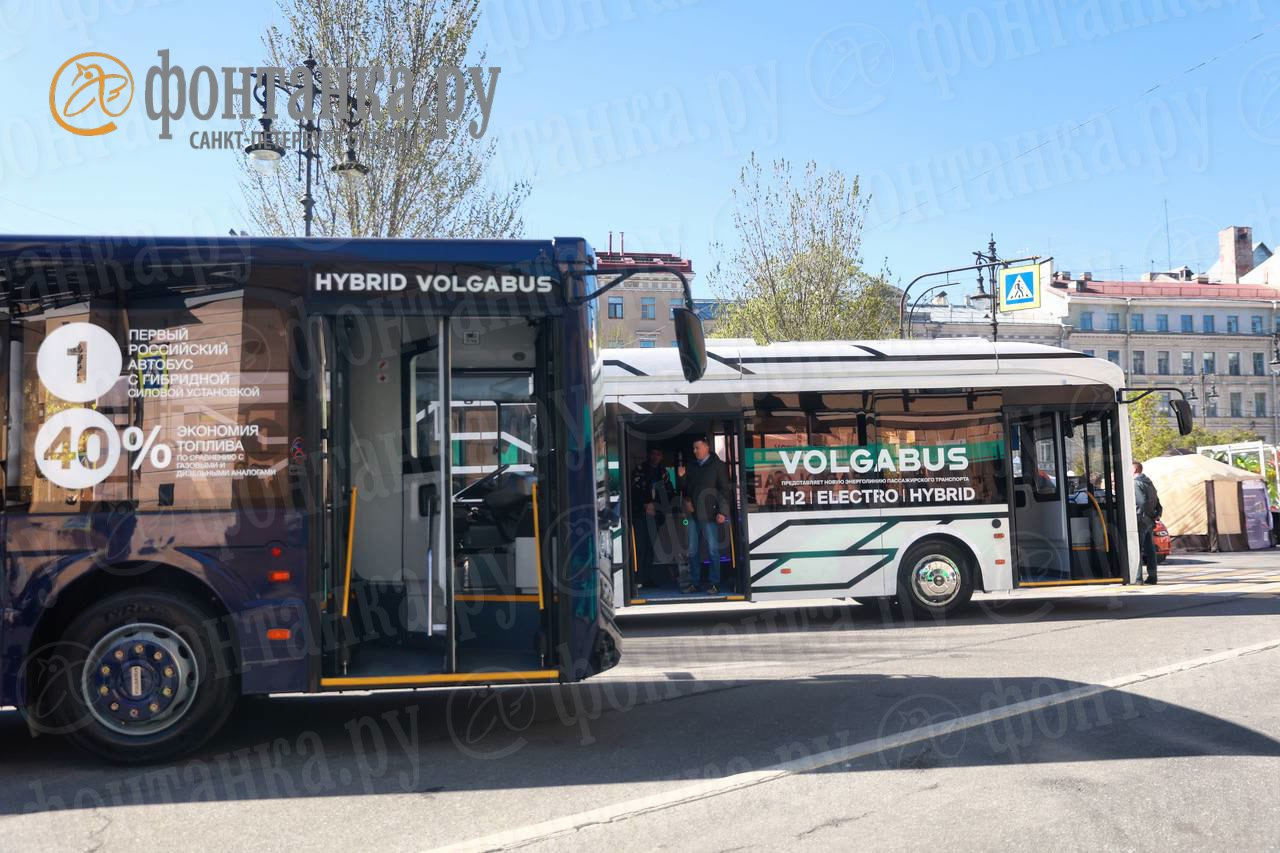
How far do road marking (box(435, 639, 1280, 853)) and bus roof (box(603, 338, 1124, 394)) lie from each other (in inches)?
189

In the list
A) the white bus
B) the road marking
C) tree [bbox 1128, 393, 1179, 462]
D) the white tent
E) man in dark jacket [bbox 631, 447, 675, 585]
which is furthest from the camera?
tree [bbox 1128, 393, 1179, 462]

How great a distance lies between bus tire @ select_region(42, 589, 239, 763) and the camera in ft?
20.6

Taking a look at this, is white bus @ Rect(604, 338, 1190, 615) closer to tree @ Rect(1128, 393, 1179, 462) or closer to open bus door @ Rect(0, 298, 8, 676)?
open bus door @ Rect(0, 298, 8, 676)

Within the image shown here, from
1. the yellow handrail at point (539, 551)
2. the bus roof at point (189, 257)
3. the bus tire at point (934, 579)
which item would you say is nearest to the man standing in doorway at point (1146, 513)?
the bus tire at point (934, 579)

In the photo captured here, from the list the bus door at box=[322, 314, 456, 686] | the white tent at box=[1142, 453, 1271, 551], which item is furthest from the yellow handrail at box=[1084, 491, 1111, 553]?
the white tent at box=[1142, 453, 1271, 551]

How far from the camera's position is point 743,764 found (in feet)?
20.1

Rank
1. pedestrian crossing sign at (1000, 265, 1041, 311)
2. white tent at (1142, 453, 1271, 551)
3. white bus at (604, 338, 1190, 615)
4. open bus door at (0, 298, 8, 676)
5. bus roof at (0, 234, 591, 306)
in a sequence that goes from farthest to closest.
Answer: white tent at (1142, 453, 1271, 551) < pedestrian crossing sign at (1000, 265, 1041, 311) < white bus at (604, 338, 1190, 615) < bus roof at (0, 234, 591, 306) < open bus door at (0, 298, 8, 676)

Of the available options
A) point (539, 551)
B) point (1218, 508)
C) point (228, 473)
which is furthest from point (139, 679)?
point (1218, 508)

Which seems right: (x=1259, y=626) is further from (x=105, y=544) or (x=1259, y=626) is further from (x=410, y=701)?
(x=105, y=544)

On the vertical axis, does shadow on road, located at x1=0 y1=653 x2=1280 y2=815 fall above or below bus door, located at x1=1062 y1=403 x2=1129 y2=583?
below

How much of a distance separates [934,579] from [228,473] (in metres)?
8.55

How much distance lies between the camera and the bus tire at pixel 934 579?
41.0 feet

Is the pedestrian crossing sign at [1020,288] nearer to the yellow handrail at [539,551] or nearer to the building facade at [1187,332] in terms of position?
the yellow handrail at [539,551]

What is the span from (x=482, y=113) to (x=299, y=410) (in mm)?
13816
